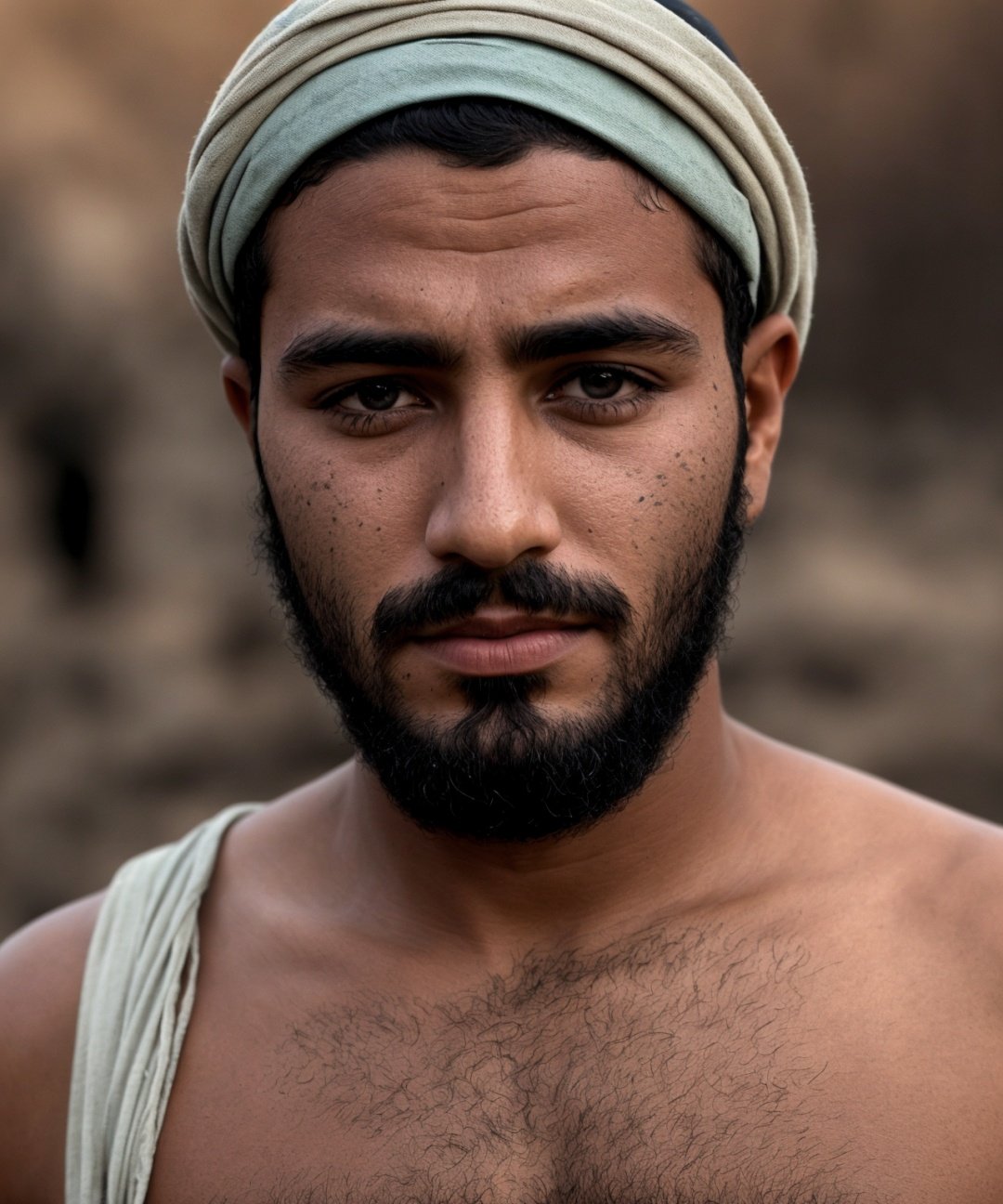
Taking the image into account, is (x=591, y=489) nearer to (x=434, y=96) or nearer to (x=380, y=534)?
(x=380, y=534)

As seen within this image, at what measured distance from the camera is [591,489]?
6.77ft

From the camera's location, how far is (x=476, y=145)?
6.79 feet

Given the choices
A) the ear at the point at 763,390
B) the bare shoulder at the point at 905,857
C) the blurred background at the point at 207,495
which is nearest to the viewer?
the bare shoulder at the point at 905,857

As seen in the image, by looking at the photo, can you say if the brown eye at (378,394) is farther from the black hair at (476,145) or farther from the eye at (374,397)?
the black hair at (476,145)

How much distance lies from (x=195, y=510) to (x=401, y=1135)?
2967 millimetres

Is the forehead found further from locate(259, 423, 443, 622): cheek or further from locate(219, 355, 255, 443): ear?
locate(219, 355, 255, 443): ear

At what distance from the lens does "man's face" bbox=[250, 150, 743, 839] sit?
6.68ft

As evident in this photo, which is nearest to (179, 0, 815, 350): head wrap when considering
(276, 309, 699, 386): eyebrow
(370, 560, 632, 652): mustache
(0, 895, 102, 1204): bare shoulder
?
(276, 309, 699, 386): eyebrow

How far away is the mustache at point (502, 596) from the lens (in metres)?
2.02

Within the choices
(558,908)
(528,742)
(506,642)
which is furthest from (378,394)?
(558,908)

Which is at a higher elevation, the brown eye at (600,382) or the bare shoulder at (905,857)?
the brown eye at (600,382)

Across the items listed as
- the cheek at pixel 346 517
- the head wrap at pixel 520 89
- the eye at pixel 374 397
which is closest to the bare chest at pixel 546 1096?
the cheek at pixel 346 517

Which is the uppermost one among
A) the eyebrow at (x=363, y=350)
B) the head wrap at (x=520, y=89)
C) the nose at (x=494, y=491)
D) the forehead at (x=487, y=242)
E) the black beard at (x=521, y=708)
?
the head wrap at (x=520, y=89)

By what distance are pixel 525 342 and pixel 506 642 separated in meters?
0.40
